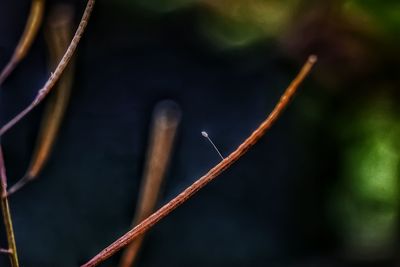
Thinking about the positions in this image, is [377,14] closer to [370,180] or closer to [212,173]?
[370,180]

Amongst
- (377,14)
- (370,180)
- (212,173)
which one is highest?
(212,173)

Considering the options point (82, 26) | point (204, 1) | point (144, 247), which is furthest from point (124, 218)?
point (82, 26)

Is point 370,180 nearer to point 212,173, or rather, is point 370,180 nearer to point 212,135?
point 212,135

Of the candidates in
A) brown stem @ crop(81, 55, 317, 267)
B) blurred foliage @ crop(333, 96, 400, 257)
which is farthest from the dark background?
brown stem @ crop(81, 55, 317, 267)

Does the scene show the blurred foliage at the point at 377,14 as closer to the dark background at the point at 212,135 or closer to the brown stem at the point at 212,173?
the dark background at the point at 212,135

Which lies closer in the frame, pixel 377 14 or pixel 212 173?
pixel 212 173

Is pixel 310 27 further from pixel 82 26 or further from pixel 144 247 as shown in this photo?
pixel 82 26

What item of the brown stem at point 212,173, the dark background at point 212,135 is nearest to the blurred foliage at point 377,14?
the dark background at point 212,135

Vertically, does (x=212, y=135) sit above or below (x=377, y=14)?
below

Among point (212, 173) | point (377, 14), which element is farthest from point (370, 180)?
point (212, 173)
